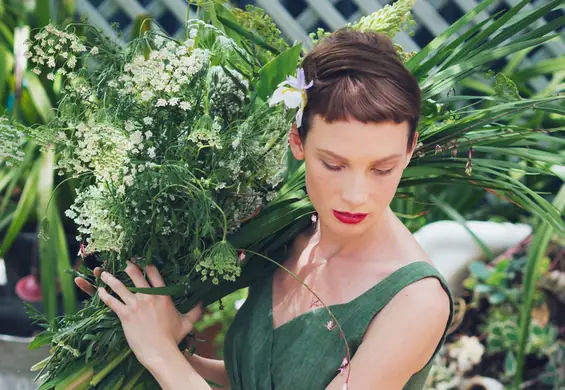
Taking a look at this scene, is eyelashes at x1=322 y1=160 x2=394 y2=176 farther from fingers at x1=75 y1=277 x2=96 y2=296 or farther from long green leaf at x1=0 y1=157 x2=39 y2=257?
long green leaf at x1=0 y1=157 x2=39 y2=257

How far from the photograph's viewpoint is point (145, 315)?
143 cm

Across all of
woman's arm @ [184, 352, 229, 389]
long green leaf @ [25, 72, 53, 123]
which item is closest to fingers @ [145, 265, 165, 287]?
woman's arm @ [184, 352, 229, 389]

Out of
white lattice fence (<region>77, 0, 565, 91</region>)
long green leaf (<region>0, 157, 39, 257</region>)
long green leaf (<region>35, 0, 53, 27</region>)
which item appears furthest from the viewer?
white lattice fence (<region>77, 0, 565, 91</region>)

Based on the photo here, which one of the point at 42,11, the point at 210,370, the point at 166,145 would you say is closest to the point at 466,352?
the point at 210,370

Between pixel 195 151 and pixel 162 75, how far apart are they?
0.45 ft

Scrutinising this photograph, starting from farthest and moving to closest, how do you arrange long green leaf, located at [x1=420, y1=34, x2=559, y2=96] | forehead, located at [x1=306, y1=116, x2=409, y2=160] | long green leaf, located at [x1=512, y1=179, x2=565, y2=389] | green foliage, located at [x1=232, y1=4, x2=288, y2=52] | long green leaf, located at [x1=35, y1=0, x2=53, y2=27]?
long green leaf, located at [x1=35, y1=0, x2=53, y2=27]
long green leaf, located at [x1=512, y1=179, x2=565, y2=389]
green foliage, located at [x1=232, y1=4, x2=288, y2=52]
long green leaf, located at [x1=420, y1=34, x2=559, y2=96]
forehead, located at [x1=306, y1=116, x2=409, y2=160]

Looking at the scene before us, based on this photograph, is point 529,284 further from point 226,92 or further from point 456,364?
point 226,92

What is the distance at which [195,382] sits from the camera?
1.41 meters

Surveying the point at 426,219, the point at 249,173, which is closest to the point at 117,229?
the point at 249,173

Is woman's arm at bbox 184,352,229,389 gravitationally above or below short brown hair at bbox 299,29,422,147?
below

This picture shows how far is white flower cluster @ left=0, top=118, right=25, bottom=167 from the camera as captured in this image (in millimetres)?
1448

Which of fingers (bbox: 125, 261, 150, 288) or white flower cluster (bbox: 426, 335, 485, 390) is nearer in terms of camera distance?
fingers (bbox: 125, 261, 150, 288)

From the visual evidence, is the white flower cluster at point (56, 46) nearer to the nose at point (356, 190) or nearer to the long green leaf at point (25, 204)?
the nose at point (356, 190)

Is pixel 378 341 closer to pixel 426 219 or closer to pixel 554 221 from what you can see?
pixel 554 221
